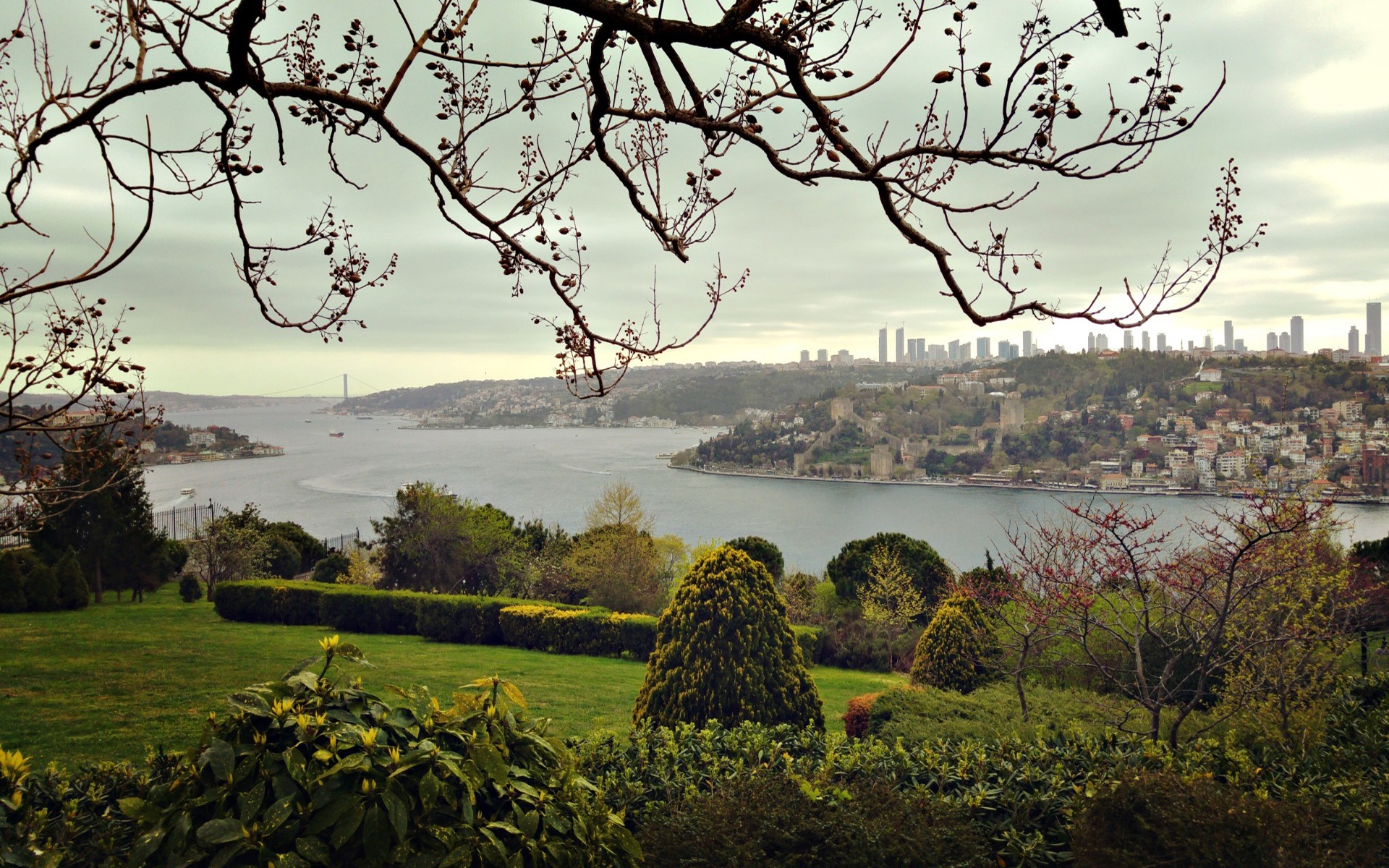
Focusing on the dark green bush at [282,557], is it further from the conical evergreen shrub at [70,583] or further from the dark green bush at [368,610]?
the dark green bush at [368,610]

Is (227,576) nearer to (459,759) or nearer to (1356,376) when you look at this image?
(459,759)

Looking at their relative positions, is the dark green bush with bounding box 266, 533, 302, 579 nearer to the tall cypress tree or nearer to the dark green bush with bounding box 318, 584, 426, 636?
the tall cypress tree

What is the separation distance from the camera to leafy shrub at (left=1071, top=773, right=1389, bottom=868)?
229 centimetres

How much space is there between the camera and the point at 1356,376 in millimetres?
29453

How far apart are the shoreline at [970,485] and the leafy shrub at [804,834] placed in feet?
85.3

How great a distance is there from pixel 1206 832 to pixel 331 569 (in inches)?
789

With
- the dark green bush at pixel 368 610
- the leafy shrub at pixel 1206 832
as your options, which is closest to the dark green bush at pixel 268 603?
the dark green bush at pixel 368 610

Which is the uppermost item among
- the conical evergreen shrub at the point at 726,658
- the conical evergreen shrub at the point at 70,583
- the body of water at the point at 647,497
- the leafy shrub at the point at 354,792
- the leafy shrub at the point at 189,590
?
the leafy shrub at the point at 354,792

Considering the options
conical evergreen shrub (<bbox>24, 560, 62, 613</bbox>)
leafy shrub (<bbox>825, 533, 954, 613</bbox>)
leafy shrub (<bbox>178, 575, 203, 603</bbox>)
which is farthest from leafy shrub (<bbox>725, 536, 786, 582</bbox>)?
conical evergreen shrub (<bbox>24, 560, 62, 613</bbox>)

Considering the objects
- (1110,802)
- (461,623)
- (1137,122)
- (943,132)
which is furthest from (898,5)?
(461,623)

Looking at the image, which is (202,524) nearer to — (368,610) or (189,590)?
(189,590)

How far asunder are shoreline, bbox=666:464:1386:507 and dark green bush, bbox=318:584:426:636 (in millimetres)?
24659

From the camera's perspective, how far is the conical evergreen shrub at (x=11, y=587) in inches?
483

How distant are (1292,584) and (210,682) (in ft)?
33.4
